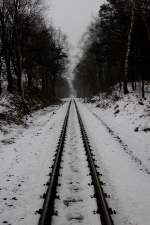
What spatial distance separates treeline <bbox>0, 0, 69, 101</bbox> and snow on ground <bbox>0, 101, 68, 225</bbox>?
1126cm

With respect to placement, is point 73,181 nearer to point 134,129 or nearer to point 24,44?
point 134,129

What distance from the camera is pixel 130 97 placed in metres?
25.2

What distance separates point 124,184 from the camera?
8266mm

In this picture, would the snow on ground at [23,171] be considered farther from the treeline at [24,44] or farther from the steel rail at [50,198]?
the treeline at [24,44]

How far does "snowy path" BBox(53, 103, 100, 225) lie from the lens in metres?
6.17

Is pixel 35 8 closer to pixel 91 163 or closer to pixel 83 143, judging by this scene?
pixel 83 143

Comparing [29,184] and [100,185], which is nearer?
[100,185]

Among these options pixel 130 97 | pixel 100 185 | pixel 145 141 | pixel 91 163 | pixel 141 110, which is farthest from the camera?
pixel 130 97

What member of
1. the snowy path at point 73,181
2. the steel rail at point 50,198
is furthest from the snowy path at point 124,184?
the steel rail at point 50,198

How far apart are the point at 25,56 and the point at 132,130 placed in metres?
21.6

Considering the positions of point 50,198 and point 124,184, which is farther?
point 124,184

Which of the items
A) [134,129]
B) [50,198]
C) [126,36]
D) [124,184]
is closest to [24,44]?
[126,36]

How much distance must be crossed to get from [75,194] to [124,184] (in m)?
1.58

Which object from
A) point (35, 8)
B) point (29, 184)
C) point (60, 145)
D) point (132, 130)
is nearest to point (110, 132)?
point (132, 130)
